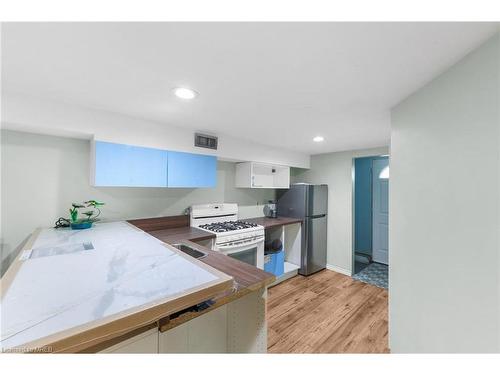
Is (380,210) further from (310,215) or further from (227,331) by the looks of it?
(227,331)

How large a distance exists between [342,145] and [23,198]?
11.9 feet

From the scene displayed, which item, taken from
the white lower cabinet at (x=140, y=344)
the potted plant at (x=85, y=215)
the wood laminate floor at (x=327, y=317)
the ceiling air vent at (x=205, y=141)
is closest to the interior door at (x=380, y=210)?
the wood laminate floor at (x=327, y=317)

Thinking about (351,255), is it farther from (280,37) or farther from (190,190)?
(280,37)

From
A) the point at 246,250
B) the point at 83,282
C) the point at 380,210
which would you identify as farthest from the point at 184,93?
the point at 380,210

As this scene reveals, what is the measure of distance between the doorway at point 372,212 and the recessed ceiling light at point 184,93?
339cm

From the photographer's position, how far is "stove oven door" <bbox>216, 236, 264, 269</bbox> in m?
2.27

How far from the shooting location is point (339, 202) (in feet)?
11.6

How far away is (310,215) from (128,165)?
270 cm

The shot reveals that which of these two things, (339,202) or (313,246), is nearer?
(313,246)

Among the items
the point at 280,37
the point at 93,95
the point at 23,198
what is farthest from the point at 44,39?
the point at 23,198

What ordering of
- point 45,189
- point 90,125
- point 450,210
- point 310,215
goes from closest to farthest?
point 450,210, point 90,125, point 45,189, point 310,215

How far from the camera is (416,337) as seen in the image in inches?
50.2

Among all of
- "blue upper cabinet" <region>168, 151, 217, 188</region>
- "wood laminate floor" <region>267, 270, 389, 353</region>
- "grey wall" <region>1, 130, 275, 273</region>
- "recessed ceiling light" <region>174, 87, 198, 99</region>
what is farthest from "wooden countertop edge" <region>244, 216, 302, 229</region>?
"recessed ceiling light" <region>174, 87, 198, 99</region>
